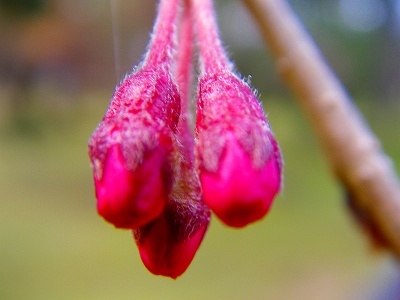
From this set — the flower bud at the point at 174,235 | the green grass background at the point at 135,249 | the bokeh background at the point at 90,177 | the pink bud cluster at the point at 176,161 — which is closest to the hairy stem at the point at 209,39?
the pink bud cluster at the point at 176,161

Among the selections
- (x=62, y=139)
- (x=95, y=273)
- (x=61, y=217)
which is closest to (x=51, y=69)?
(x=62, y=139)

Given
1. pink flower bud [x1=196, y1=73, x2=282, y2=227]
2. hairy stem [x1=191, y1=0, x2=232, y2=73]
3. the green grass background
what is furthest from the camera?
the green grass background

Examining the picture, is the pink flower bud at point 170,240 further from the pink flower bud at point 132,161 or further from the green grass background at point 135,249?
the green grass background at point 135,249

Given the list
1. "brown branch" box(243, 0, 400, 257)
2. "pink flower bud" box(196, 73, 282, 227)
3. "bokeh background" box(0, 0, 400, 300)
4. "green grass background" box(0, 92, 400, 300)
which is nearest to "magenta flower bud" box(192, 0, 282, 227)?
"pink flower bud" box(196, 73, 282, 227)

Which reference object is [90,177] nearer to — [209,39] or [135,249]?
[135,249]

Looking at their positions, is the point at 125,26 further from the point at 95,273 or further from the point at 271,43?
the point at 271,43

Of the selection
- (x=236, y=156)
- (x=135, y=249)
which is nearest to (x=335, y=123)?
(x=236, y=156)

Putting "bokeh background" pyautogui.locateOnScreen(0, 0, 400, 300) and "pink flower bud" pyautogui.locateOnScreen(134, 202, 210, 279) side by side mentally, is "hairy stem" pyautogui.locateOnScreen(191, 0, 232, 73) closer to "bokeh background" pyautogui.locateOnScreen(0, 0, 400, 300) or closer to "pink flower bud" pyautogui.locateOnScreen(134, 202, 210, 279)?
"pink flower bud" pyautogui.locateOnScreen(134, 202, 210, 279)

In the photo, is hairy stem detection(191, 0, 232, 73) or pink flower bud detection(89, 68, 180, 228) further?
hairy stem detection(191, 0, 232, 73)
